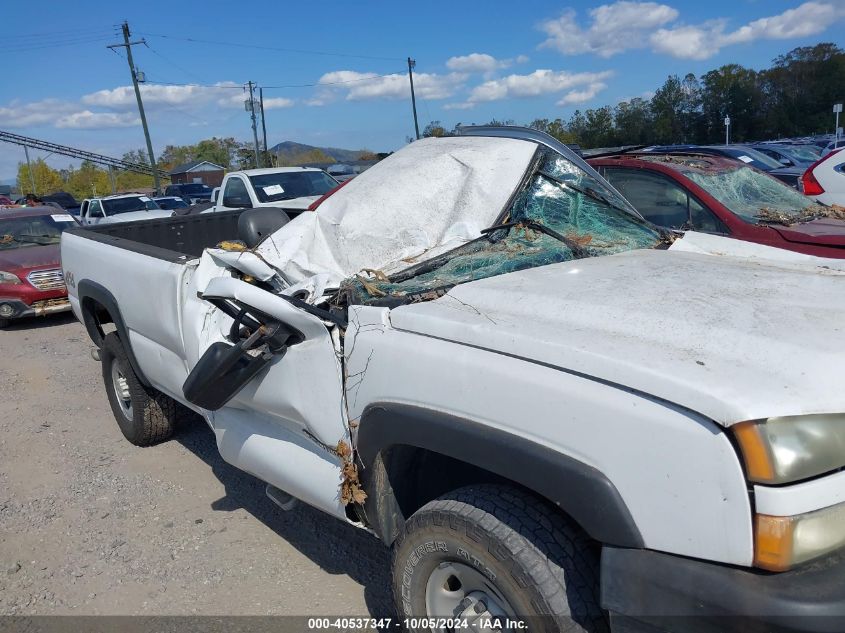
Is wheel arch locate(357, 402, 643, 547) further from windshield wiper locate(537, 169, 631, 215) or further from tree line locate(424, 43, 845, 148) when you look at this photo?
tree line locate(424, 43, 845, 148)

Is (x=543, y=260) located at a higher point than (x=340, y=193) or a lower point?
lower

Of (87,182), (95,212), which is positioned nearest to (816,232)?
(95,212)

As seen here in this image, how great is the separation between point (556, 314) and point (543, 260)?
2.72ft

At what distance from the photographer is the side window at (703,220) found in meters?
5.97

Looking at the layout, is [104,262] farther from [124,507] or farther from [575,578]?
[575,578]

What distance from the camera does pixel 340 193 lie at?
3.51 meters

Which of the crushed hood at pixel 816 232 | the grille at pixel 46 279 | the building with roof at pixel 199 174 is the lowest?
the grille at pixel 46 279

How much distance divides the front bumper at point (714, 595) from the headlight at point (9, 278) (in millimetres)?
9972

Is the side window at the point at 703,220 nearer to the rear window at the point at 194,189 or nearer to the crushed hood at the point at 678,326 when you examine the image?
the crushed hood at the point at 678,326

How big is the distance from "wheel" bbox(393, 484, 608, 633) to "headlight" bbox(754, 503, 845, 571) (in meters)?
0.51

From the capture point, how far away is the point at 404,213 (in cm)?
333

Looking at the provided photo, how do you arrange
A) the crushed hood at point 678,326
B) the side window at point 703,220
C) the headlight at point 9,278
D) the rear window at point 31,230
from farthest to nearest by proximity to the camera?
1. the rear window at point 31,230
2. the headlight at point 9,278
3. the side window at point 703,220
4. the crushed hood at point 678,326

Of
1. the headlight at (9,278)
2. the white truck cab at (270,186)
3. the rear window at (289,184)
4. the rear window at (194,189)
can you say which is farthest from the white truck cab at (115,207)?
the rear window at (194,189)

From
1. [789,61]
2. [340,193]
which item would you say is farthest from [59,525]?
[789,61]
